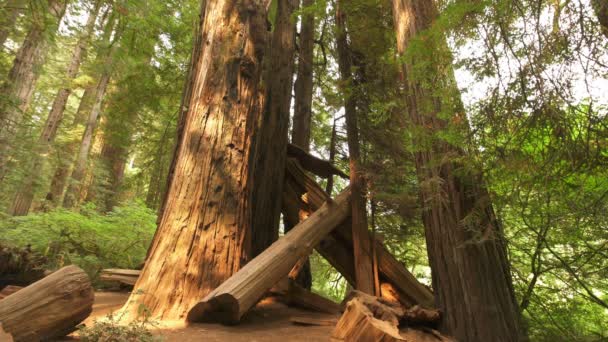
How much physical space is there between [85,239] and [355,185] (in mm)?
6295

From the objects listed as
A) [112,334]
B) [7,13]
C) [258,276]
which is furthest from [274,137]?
[7,13]

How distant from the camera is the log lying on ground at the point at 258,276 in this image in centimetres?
354

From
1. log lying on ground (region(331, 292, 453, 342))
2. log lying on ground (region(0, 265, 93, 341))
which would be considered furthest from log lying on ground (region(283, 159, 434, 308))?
log lying on ground (region(0, 265, 93, 341))

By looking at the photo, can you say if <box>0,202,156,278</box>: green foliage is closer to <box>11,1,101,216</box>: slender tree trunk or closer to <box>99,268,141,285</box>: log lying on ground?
<box>99,268,141,285</box>: log lying on ground

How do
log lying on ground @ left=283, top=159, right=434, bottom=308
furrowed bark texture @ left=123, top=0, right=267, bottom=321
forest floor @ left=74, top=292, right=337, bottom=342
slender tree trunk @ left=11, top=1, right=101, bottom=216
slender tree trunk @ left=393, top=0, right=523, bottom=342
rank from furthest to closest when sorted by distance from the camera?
slender tree trunk @ left=11, top=1, right=101, bottom=216 < log lying on ground @ left=283, top=159, right=434, bottom=308 < furrowed bark texture @ left=123, top=0, right=267, bottom=321 < slender tree trunk @ left=393, top=0, right=523, bottom=342 < forest floor @ left=74, top=292, right=337, bottom=342

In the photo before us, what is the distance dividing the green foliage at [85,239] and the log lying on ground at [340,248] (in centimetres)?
371

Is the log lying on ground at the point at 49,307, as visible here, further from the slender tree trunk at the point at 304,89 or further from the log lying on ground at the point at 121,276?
the slender tree trunk at the point at 304,89

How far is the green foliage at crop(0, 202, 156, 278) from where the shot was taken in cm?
731

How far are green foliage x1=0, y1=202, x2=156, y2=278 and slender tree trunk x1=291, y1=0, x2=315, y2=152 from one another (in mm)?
4339

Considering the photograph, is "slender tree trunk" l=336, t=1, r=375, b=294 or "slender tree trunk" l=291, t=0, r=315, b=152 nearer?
"slender tree trunk" l=336, t=1, r=375, b=294

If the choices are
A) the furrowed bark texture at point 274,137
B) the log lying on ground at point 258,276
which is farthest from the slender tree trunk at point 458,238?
the furrowed bark texture at point 274,137

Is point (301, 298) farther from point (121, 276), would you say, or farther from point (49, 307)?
point (49, 307)

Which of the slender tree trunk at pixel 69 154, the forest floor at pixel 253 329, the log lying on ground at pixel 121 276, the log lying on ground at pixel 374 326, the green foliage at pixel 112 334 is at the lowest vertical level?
the forest floor at pixel 253 329

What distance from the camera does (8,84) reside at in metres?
8.38
